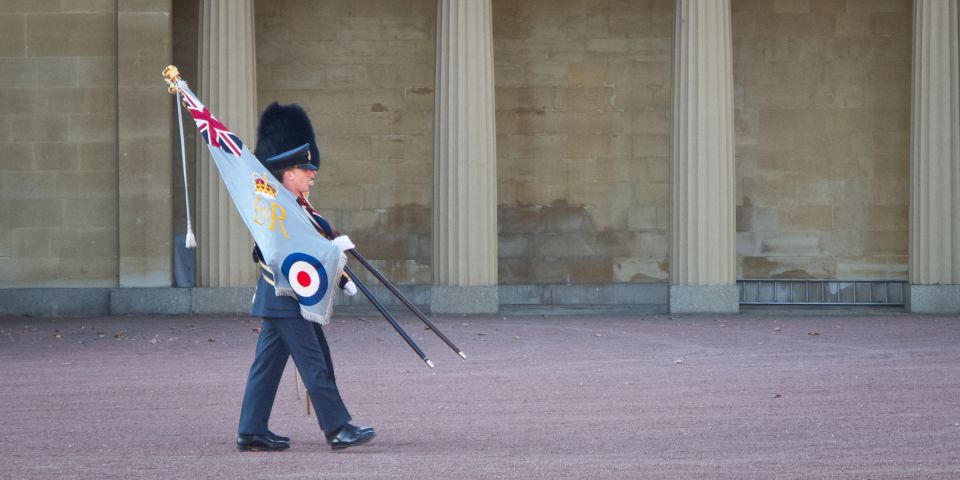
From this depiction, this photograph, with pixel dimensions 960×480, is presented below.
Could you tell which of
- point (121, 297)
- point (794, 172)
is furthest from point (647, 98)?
point (121, 297)

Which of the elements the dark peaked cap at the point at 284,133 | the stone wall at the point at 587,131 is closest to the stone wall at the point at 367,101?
the stone wall at the point at 587,131

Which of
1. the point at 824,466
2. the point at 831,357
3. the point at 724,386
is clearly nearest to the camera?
the point at 824,466

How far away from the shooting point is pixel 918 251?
31.0 meters

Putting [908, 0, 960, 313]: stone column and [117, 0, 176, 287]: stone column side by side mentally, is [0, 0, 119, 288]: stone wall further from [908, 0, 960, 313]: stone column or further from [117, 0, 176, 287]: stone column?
[908, 0, 960, 313]: stone column

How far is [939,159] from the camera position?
3073 centimetres

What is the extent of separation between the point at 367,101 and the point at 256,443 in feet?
79.4

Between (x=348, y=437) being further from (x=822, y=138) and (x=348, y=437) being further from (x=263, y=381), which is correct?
(x=822, y=138)

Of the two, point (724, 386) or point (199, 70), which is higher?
point (199, 70)

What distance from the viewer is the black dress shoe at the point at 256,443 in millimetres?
11852

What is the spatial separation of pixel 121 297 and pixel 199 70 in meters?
5.37

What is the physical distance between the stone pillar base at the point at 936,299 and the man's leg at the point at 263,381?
21.8 m

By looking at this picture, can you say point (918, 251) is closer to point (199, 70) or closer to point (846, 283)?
point (846, 283)

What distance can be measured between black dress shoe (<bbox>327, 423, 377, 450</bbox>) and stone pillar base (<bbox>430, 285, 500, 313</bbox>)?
18.8 metres

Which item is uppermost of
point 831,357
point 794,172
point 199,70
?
point 199,70
